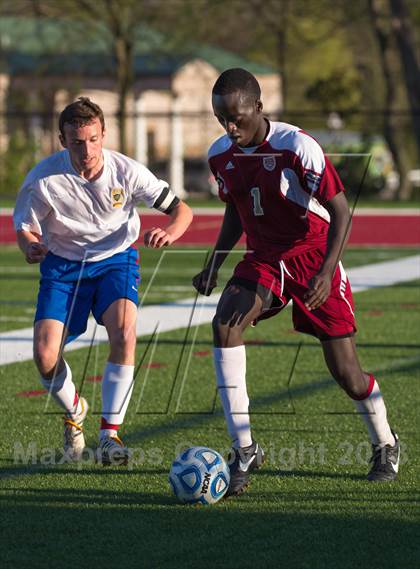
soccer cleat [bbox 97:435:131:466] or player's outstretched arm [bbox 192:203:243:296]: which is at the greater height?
player's outstretched arm [bbox 192:203:243:296]

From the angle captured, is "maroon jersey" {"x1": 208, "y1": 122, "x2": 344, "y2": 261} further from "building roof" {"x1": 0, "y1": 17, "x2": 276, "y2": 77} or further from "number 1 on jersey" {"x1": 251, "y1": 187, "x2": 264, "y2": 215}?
"building roof" {"x1": 0, "y1": 17, "x2": 276, "y2": 77}

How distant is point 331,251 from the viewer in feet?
17.6

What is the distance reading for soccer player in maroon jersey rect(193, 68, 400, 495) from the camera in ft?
17.7

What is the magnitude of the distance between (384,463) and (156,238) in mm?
1491

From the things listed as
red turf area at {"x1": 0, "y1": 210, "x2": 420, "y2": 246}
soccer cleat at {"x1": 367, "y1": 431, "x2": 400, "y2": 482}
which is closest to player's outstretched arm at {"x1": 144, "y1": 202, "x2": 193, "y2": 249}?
soccer cleat at {"x1": 367, "y1": 431, "x2": 400, "y2": 482}

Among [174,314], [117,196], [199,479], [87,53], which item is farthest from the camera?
[87,53]

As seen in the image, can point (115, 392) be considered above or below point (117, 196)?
below

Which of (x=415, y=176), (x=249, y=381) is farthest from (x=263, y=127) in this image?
(x=415, y=176)

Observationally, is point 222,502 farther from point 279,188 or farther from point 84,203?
point 84,203

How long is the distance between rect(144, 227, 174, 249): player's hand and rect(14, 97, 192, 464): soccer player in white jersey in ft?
0.40

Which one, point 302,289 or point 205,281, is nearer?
point 302,289

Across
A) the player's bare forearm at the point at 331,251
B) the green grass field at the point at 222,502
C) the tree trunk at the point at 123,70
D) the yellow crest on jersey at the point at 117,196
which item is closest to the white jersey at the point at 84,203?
the yellow crest on jersey at the point at 117,196

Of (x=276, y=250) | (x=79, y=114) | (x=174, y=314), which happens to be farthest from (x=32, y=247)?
(x=174, y=314)

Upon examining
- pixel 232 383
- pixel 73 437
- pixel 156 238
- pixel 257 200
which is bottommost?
pixel 73 437
